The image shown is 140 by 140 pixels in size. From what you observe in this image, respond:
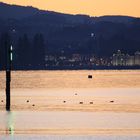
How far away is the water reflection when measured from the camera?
4524cm

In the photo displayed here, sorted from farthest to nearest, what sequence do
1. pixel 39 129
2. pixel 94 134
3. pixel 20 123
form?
1. pixel 20 123
2. pixel 39 129
3. pixel 94 134

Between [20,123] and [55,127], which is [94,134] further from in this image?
[20,123]

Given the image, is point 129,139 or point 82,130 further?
point 82,130

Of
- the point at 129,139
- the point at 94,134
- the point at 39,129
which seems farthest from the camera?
the point at 39,129

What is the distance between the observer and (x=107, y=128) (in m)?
47.0

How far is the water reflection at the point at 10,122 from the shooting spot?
4524 cm

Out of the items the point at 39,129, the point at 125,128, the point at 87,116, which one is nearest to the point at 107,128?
the point at 125,128

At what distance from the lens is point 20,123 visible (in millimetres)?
51156

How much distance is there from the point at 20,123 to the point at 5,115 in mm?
7189

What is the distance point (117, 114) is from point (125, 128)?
489 inches

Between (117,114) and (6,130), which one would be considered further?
(117,114)

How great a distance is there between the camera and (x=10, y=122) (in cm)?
5169

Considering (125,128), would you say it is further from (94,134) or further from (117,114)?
(117,114)

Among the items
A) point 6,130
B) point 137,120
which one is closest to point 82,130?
point 6,130
